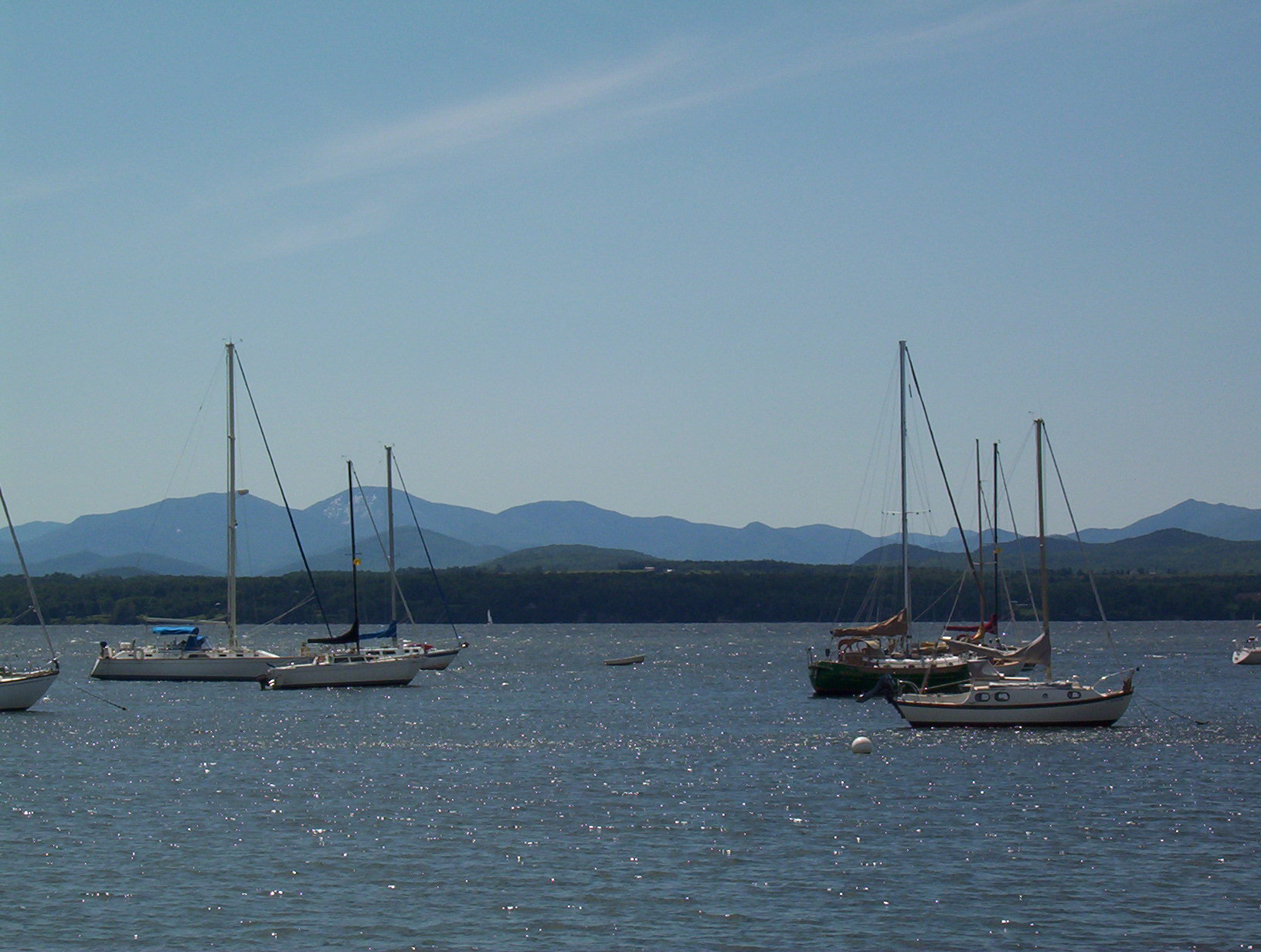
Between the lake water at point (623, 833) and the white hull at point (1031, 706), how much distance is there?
2.47 ft

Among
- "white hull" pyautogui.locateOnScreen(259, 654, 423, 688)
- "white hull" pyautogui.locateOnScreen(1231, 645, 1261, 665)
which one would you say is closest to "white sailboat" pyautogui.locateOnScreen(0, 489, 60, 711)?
"white hull" pyautogui.locateOnScreen(259, 654, 423, 688)

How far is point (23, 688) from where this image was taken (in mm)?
60062

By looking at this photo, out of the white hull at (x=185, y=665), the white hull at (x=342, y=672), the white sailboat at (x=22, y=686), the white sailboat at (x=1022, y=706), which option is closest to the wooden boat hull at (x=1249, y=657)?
the white sailboat at (x=1022, y=706)

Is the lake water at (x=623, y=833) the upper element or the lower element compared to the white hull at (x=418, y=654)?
lower

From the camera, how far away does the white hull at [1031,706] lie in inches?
2021

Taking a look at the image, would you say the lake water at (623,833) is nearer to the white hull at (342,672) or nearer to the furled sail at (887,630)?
the furled sail at (887,630)

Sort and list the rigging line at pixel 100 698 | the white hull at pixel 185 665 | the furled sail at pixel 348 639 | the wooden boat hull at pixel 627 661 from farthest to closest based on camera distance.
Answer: the wooden boat hull at pixel 627 661, the white hull at pixel 185 665, the furled sail at pixel 348 639, the rigging line at pixel 100 698

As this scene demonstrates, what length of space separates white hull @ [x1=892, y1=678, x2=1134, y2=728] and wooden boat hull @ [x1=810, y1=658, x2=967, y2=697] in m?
8.20

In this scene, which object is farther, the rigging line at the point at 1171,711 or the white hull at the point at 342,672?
the white hull at the point at 342,672

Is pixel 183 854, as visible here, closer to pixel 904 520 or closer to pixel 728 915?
pixel 728 915

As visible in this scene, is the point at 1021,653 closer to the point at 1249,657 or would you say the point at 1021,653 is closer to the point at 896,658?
the point at 896,658

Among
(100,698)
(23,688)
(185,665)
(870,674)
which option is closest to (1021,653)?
(870,674)

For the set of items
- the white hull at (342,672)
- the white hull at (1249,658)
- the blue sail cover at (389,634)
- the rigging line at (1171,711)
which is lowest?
the white hull at (1249,658)

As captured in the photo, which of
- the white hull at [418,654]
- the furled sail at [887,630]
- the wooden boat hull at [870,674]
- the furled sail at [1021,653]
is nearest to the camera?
the furled sail at [1021,653]
